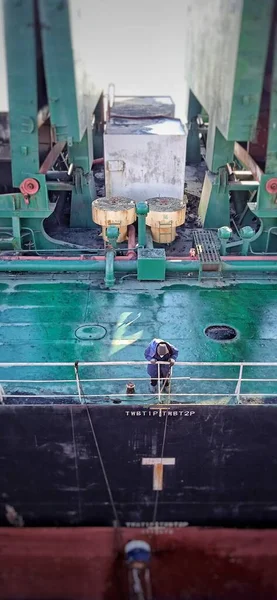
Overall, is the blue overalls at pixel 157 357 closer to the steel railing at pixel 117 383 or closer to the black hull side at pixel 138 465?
the steel railing at pixel 117 383

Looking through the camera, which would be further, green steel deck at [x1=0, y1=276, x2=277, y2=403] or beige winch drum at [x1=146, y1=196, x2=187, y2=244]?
beige winch drum at [x1=146, y1=196, x2=187, y2=244]

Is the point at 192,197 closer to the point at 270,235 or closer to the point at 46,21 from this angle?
the point at 270,235

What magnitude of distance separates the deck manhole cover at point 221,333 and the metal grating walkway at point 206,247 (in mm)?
1903

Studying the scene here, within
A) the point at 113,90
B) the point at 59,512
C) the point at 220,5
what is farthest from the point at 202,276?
the point at 113,90

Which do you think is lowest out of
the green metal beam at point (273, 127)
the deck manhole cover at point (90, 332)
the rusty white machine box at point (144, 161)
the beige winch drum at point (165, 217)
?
the deck manhole cover at point (90, 332)

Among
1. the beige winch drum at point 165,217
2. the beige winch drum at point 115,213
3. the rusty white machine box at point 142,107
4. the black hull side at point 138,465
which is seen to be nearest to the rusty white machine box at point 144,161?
the beige winch drum at point 165,217

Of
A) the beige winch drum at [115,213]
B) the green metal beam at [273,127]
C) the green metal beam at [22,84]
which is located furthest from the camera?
the beige winch drum at [115,213]

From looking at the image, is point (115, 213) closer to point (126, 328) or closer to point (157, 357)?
point (126, 328)

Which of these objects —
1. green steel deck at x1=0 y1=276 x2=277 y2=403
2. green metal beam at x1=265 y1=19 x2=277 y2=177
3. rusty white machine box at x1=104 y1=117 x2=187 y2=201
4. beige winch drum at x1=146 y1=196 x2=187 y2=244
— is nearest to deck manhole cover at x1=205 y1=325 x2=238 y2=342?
green steel deck at x1=0 y1=276 x2=277 y2=403

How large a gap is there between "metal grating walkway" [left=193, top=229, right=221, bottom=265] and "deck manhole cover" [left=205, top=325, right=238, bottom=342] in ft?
6.24

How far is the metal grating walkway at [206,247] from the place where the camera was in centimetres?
1097

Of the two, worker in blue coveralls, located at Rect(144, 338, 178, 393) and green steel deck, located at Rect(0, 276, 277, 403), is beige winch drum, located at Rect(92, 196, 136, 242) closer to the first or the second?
green steel deck, located at Rect(0, 276, 277, 403)

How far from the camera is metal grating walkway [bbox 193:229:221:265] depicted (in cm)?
1097

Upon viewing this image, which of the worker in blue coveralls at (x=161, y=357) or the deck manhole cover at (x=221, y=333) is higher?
the worker in blue coveralls at (x=161, y=357)
